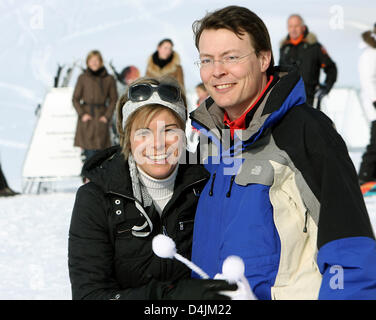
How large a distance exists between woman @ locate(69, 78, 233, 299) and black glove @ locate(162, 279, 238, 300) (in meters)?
0.10

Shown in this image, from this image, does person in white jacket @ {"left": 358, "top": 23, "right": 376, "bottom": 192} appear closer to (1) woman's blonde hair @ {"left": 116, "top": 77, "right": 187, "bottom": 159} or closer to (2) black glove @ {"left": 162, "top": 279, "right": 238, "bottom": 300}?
(1) woman's blonde hair @ {"left": 116, "top": 77, "right": 187, "bottom": 159}

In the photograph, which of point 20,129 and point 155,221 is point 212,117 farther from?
point 20,129

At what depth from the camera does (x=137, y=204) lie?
207cm

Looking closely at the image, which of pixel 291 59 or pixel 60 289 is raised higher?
pixel 291 59

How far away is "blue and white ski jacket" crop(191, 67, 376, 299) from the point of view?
5.52 feet

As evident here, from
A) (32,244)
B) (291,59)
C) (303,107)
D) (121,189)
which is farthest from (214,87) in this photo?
(291,59)

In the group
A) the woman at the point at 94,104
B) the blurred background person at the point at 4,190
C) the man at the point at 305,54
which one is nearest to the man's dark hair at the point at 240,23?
the man at the point at 305,54

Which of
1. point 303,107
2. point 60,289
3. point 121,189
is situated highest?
point 303,107

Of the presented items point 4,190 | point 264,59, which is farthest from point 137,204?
Answer: point 4,190

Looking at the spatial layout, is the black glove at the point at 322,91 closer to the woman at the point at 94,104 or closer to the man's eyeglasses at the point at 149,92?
the woman at the point at 94,104

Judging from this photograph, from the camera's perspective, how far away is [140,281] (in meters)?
2.09

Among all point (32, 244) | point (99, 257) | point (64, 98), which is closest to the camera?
point (99, 257)

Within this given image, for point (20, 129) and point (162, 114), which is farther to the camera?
A: point (20, 129)

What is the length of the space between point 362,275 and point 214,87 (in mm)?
845
